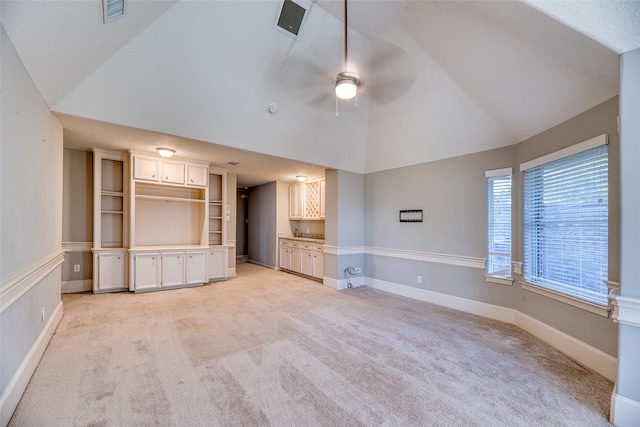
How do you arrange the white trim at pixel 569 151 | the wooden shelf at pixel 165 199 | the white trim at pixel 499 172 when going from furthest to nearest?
the wooden shelf at pixel 165 199
the white trim at pixel 499 172
the white trim at pixel 569 151

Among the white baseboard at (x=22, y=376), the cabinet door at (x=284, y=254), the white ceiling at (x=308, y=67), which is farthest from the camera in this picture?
the cabinet door at (x=284, y=254)

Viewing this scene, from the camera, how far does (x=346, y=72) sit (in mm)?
2439

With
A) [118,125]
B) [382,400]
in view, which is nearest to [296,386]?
[382,400]

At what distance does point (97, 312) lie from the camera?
369 cm

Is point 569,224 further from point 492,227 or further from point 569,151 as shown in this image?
point 492,227

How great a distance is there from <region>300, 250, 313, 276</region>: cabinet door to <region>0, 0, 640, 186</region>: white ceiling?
2.73 metres

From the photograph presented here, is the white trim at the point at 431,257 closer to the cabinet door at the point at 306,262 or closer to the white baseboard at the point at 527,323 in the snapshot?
the white baseboard at the point at 527,323

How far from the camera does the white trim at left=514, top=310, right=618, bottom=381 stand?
2332mm

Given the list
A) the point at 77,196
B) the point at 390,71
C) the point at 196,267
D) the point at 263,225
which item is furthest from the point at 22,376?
the point at 263,225

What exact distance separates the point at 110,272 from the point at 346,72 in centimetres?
496

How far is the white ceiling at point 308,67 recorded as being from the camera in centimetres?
205

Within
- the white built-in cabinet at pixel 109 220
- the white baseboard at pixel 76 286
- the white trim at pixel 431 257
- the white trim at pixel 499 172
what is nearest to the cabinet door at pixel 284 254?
the white trim at pixel 431 257

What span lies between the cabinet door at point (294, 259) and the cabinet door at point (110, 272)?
131 inches

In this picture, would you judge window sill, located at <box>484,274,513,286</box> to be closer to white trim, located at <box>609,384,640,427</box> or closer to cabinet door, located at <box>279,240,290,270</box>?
white trim, located at <box>609,384,640,427</box>
